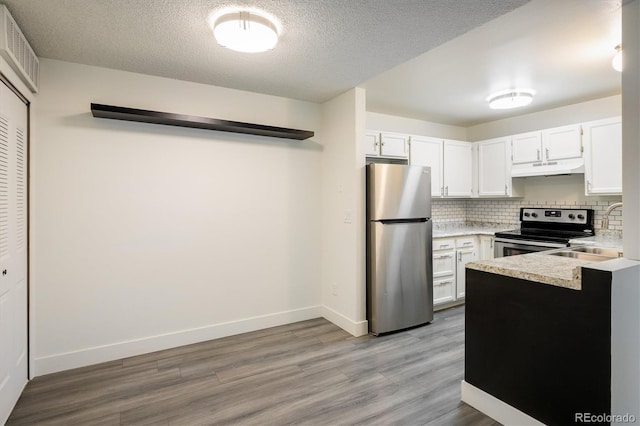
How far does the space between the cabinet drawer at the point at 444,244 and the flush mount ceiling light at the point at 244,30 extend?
9.78ft

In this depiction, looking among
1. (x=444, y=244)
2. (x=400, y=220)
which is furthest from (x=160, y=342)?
(x=444, y=244)

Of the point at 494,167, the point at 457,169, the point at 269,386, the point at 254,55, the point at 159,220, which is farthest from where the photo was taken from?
the point at 457,169

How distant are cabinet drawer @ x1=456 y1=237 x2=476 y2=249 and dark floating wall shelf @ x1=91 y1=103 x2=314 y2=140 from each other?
2.35 metres

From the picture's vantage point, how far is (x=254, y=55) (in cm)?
262

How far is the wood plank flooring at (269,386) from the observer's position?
6.88 feet

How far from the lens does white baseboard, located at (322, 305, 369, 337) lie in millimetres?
3379

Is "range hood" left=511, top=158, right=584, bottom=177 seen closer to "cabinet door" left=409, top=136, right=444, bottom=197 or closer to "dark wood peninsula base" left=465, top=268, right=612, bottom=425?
"cabinet door" left=409, top=136, right=444, bottom=197

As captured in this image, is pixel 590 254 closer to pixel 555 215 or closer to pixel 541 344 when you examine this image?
pixel 541 344

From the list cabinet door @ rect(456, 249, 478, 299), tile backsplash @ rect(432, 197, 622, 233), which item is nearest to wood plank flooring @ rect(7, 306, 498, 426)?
cabinet door @ rect(456, 249, 478, 299)

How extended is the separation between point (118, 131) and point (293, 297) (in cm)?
236

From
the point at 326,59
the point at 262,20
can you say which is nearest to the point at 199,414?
the point at 262,20

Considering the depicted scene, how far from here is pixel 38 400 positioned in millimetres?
2275

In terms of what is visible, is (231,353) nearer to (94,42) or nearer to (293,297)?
(293,297)

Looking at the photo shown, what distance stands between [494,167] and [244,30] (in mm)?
3931
